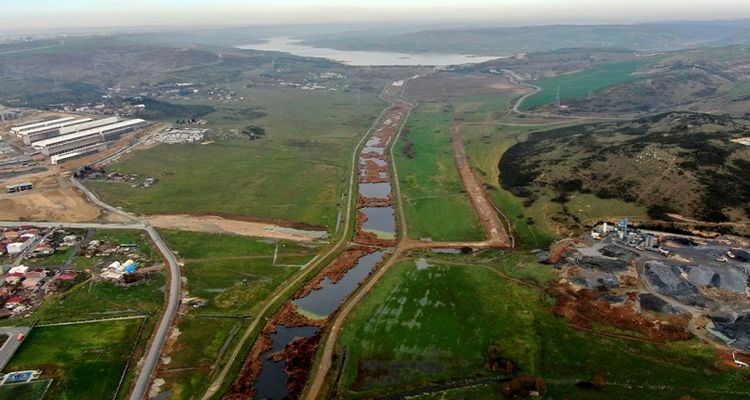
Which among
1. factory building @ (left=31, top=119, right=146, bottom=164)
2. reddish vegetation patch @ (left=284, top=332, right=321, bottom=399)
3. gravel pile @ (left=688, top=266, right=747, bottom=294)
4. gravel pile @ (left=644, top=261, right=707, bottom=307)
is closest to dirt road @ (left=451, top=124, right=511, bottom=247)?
gravel pile @ (left=644, top=261, right=707, bottom=307)

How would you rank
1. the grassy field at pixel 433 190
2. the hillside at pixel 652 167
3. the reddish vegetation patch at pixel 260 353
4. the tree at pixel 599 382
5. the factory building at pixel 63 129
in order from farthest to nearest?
the factory building at pixel 63 129
the grassy field at pixel 433 190
the hillside at pixel 652 167
the reddish vegetation patch at pixel 260 353
the tree at pixel 599 382

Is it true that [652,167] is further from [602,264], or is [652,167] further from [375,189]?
[375,189]

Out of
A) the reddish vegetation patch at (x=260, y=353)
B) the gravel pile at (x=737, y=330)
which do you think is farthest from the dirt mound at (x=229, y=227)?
the gravel pile at (x=737, y=330)

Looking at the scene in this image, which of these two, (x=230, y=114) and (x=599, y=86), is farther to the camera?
(x=599, y=86)

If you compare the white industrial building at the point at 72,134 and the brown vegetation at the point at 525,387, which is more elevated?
the white industrial building at the point at 72,134

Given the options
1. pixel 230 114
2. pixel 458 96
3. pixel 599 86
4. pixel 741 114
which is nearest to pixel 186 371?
pixel 230 114

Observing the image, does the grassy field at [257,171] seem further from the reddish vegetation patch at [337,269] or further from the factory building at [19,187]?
the reddish vegetation patch at [337,269]

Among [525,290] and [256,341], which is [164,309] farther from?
[525,290]
